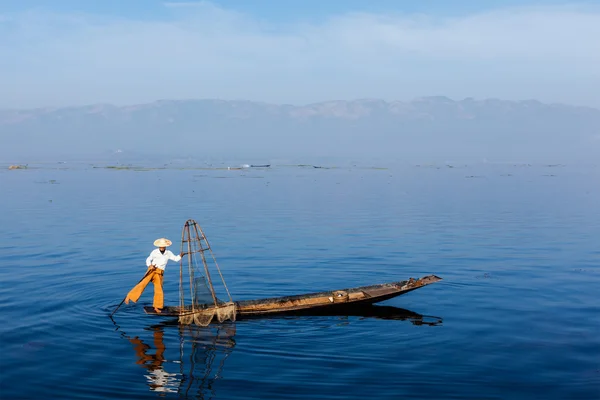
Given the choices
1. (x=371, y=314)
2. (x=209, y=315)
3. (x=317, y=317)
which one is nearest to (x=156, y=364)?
(x=209, y=315)

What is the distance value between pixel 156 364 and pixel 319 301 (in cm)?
639

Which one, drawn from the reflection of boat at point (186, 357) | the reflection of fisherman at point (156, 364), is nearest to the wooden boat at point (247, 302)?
the reflection of boat at point (186, 357)

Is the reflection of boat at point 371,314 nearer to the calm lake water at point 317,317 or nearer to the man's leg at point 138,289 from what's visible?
the calm lake water at point 317,317

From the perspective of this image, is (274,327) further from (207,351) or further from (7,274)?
(7,274)

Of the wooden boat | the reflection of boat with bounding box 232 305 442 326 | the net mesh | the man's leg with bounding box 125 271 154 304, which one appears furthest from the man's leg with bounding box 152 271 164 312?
the reflection of boat with bounding box 232 305 442 326

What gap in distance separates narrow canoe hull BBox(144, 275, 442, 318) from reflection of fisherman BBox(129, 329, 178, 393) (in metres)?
1.88

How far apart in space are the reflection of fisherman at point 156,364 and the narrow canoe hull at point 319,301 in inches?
73.9

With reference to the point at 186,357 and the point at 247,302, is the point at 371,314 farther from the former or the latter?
the point at 186,357

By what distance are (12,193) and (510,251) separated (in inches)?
2271

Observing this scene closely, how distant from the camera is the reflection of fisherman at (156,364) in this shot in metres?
15.6

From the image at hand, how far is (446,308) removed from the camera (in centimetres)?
2327

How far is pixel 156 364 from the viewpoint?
17.1 meters

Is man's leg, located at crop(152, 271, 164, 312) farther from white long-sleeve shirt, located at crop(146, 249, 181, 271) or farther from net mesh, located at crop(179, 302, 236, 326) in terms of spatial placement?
net mesh, located at crop(179, 302, 236, 326)

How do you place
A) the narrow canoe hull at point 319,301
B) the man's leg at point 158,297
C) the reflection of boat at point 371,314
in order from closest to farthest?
the man's leg at point 158,297 → the narrow canoe hull at point 319,301 → the reflection of boat at point 371,314
